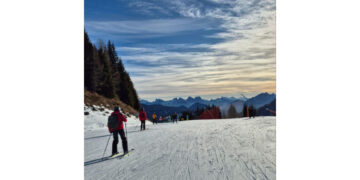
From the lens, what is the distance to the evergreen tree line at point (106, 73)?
7047 mm

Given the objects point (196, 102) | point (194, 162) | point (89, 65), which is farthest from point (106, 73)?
point (194, 162)

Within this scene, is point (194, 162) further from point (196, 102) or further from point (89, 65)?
point (89, 65)

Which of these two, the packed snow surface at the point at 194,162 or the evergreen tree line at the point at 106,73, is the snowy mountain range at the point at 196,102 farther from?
the packed snow surface at the point at 194,162

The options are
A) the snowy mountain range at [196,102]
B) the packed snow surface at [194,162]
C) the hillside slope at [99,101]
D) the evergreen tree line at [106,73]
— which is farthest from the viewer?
the hillside slope at [99,101]

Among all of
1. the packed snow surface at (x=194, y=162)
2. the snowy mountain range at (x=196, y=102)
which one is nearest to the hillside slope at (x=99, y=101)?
the snowy mountain range at (x=196, y=102)

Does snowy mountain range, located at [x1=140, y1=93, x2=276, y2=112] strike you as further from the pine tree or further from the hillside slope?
the pine tree

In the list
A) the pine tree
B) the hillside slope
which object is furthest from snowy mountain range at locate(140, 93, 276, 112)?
the pine tree

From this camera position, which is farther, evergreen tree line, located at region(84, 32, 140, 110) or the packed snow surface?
evergreen tree line, located at region(84, 32, 140, 110)

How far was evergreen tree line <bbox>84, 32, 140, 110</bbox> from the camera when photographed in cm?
705

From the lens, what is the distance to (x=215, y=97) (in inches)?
277
